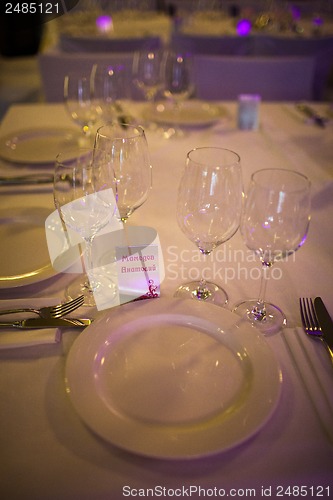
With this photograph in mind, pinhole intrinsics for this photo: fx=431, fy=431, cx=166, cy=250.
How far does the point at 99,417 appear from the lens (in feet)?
1.84

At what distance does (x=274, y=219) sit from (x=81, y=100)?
893mm

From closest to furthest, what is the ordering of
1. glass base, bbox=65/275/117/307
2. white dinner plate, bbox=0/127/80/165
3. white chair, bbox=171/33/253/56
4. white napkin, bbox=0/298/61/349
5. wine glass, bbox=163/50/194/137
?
white napkin, bbox=0/298/61/349
glass base, bbox=65/275/117/307
white dinner plate, bbox=0/127/80/165
wine glass, bbox=163/50/194/137
white chair, bbox=171/33/253/56

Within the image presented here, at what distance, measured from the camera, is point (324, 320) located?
738mm

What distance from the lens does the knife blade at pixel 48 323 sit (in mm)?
714

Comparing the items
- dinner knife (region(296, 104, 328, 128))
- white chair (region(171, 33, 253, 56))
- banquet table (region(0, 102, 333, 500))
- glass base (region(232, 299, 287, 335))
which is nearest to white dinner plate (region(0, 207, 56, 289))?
banquet table (region(0, 102, 333, 500))

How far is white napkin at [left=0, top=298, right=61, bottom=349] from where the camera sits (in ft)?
2.24

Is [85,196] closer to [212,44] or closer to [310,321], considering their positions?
[310,321]

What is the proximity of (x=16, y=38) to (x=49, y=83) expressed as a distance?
4.76 meters

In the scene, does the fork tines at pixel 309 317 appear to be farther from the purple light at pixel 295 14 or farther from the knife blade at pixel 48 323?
the purple light at pixel 295 14

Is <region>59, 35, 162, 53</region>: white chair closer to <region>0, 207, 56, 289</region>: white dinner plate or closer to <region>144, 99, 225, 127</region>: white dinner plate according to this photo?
<region>144, 99, 225, 127</region>: white dinner plate

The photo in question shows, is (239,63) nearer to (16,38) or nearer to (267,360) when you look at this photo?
(267,360)

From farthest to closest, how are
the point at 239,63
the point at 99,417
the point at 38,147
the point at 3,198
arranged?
the point at 239,63
the point at 38,147
the point at 3,198
the point at 99,417

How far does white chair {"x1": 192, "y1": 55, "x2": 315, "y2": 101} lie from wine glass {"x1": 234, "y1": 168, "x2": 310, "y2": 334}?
1.54 meters

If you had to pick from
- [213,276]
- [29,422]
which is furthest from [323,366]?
[29,422]
